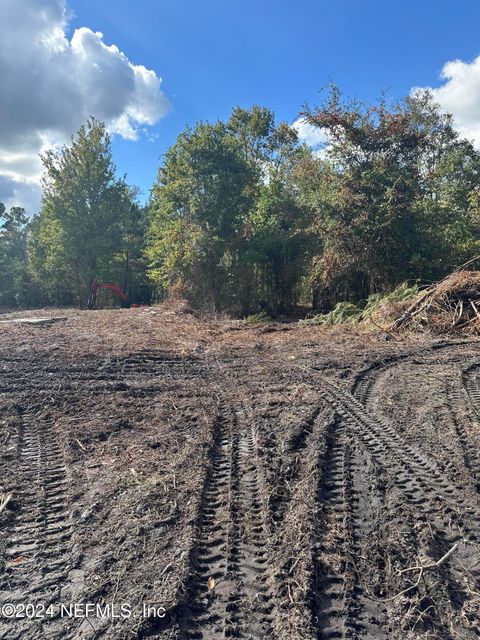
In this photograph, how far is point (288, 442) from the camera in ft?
12.7

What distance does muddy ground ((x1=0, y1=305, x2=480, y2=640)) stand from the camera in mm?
2029

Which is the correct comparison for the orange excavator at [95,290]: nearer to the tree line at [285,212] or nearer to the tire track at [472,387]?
the tree line at [285,212]

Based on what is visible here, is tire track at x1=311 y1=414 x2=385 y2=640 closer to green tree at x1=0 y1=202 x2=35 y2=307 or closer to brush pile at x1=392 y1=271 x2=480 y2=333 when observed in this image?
brush pile at x1=392 y1=271 x2=480 y2=333

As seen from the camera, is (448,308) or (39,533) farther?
(448,308)

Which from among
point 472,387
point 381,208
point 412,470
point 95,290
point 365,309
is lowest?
point 412,470

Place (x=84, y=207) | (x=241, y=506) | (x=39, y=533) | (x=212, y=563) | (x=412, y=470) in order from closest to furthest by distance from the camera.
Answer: (x=212, y=563) < (x=39, y=533) < (x=241, y=506) < (x=412, y=470) < (x=84, y=207)

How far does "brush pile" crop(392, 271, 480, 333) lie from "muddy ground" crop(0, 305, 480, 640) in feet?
10.6

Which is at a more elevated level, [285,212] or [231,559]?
[285,212]

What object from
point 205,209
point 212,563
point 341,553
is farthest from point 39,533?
point 205,209

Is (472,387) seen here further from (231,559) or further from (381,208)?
(381,208)

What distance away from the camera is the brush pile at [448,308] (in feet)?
29.1

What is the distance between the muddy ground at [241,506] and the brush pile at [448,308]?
3227 mm

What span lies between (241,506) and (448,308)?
7828 millimetres

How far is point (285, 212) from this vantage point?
16078 mm
